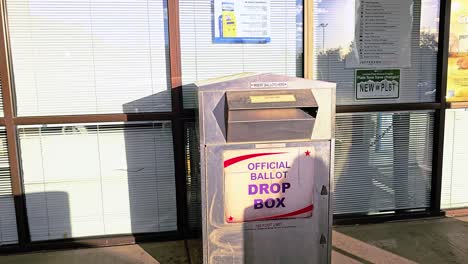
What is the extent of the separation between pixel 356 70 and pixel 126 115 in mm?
2182

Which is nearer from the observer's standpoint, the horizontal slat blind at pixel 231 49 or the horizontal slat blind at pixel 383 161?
the horizontal slat blind at pixel 231 49

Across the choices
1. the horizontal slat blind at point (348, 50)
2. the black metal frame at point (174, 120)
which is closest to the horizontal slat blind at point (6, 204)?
the black metal frame at point (174, 120)

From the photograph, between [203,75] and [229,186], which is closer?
[229,186]

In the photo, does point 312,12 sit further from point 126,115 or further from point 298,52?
point 126,115

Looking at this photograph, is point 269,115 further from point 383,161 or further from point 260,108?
point 383,161

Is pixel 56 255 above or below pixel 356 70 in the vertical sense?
below

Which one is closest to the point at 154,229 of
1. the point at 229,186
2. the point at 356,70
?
the point at 229,186

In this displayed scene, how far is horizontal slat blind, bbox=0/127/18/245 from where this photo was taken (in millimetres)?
3384

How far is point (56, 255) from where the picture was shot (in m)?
3.43

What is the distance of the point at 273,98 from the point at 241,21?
1270 mm

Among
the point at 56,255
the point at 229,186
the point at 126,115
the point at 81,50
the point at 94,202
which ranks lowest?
the point at 56,255

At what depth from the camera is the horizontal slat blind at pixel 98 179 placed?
3459 mm

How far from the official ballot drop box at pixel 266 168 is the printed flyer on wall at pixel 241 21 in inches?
41.1

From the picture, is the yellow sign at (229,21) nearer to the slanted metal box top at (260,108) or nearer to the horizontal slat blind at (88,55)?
the horizontal slat blind at (88,55)
